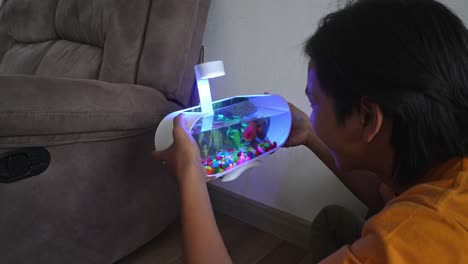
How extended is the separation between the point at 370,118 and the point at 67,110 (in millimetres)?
520

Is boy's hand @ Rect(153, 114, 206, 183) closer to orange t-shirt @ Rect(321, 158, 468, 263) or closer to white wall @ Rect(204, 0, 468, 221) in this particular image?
orange t-shirt @ Rect(321, 158, 468, 263)

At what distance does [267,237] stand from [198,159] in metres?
0.57

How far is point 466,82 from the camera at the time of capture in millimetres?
381

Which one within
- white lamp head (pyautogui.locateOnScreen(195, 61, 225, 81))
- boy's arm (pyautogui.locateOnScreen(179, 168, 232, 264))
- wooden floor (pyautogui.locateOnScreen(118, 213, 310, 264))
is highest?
white lamp head (pyautogui.locateOnScreen(195, 61, 225, 81))

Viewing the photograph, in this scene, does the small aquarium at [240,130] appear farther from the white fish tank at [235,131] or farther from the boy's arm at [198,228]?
the boy's arm at [198,228]

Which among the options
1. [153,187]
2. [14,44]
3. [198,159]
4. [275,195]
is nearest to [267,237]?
[275,195]

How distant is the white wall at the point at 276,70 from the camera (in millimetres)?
833

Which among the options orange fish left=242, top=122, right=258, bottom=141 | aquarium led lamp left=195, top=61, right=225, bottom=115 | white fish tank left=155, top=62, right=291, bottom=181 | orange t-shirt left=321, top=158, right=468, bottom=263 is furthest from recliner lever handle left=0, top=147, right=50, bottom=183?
orange t-shirt left=321, top=158, right=468, bottom=263

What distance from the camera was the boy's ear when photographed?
39 centimetres

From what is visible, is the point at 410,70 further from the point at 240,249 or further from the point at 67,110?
the point at 240,249

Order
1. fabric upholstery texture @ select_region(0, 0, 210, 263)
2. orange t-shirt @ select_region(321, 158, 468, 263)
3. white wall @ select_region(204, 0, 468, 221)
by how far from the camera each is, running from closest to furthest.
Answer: orange t-shirt @ select_region(321, 158, 468, 263) < fabric upholstery texture @ select_region(0, 0, 210, 263) < white wall @ select_region(204, 0, 468, 221)

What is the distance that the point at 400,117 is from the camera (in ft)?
1.27

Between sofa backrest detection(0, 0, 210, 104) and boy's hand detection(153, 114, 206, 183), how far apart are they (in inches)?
12.3

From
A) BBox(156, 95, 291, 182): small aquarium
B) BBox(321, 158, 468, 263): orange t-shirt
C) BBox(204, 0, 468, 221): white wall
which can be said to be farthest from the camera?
BBox(204, 0, 468, 221): white wall
